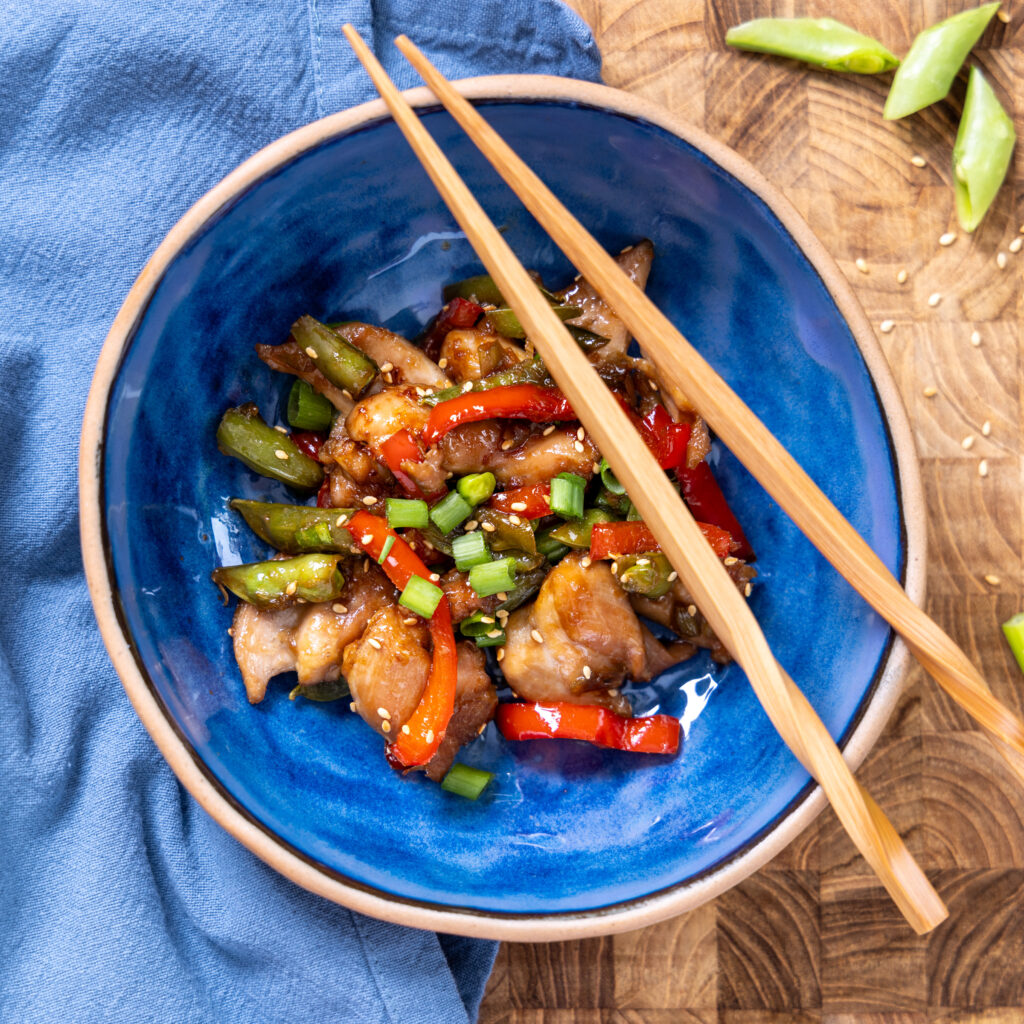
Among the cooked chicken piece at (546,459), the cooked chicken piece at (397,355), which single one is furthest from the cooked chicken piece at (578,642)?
the cooked chicken piece at (397,355)

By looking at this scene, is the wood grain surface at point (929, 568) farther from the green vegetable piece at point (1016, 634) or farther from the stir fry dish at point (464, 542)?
the stir fry dish at point (464, 542)

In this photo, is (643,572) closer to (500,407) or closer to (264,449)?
(500,407)

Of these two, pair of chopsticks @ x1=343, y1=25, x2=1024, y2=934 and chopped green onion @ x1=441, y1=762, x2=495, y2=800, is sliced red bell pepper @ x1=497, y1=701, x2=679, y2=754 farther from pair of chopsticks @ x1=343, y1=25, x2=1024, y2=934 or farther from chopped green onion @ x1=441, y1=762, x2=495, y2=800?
pair of chopsticks @ x1=343, y1=25, x2=1024, y2=934

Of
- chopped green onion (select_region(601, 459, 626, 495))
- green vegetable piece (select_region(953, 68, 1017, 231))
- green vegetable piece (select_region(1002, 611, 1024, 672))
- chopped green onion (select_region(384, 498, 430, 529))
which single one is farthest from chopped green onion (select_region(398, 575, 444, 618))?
green vegetable piece (select_region(953, 68, 1017, 231))

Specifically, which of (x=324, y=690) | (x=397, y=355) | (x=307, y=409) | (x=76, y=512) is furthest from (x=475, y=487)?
(x=76, y=512)

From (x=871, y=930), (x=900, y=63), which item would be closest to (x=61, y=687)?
(x=871, y=930)

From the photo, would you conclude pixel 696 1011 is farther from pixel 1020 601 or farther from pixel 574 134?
pixel 574 134
